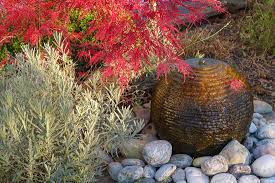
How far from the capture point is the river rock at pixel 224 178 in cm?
310

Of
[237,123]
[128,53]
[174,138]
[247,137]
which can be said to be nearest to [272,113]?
[247,137]

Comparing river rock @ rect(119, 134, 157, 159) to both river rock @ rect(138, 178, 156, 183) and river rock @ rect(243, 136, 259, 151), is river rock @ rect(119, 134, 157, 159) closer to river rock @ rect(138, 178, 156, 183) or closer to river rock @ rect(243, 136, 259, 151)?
river rock @ rect(138, 178, 156, 183)

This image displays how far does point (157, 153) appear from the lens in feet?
10.6

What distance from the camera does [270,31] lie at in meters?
5.09

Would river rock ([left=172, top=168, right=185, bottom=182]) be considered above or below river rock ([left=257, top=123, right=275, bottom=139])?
below

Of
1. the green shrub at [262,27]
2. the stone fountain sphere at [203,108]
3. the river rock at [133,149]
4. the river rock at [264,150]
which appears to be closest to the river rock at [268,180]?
the river rock at [264,150]

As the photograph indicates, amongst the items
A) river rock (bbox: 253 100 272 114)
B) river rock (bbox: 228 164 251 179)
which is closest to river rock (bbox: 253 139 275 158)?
river rock (bbox: 228 164 251 179)

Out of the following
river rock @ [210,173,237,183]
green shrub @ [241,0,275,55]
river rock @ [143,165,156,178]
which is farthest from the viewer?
green shrub @ [241,0,275,55]

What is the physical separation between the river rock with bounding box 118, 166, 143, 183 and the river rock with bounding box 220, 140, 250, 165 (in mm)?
604

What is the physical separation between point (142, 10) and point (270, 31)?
2361 millimetres

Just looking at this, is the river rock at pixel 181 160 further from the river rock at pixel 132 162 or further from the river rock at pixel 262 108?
the river rock at pixel 262 108

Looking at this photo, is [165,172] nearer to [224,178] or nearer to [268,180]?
[224,178]

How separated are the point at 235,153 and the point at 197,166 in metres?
0.28

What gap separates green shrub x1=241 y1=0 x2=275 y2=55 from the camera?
512cm
